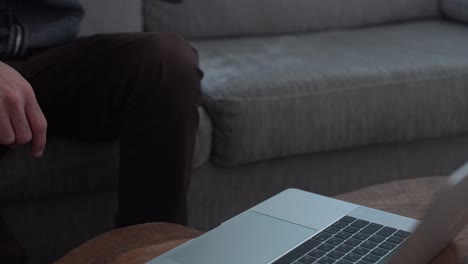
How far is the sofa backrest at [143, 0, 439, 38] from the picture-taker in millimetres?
2074

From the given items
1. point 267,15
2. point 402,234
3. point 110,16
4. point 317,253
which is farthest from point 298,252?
point 267,15

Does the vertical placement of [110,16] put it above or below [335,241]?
below

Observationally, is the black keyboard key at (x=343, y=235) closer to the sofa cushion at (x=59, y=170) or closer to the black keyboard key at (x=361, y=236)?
the black keyboard key at (x=361, y=236)

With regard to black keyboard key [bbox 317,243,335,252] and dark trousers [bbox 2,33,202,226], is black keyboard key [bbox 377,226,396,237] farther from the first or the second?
dark trousers [bbox 2,33,202,226]

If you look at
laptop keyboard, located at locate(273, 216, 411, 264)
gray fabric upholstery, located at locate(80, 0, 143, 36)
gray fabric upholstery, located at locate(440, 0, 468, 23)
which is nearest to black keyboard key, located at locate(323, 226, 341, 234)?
laptop keyboard, located at locate(273, 216, 411, 264)

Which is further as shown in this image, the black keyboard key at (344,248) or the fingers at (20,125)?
the fingers at (20,125)

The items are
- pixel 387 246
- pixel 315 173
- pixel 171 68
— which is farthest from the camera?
pixel 315 173

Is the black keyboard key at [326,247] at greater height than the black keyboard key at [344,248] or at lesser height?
lesser

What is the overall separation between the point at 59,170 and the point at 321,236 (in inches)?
29.5

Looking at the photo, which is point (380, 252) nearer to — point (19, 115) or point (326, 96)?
point (19, 115)

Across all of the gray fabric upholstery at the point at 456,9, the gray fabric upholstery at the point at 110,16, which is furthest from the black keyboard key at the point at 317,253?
the gray fabric upholstery at the point at 456,9

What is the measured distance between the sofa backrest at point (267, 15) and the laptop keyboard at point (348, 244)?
129cm

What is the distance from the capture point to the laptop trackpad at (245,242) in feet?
2.61

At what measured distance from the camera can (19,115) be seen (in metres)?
1.07
